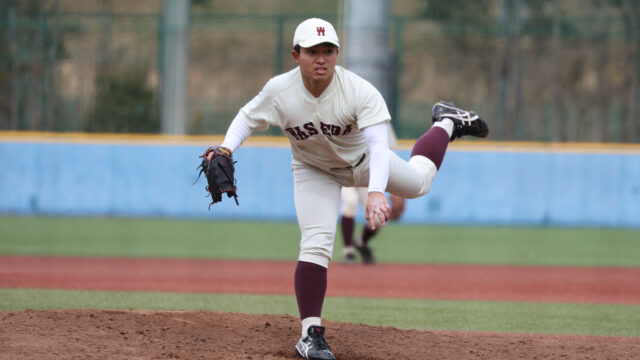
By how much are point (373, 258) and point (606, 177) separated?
20.8ft

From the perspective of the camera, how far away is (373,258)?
1010 centimetres

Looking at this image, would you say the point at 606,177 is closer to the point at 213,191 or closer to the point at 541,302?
the point at 541,302

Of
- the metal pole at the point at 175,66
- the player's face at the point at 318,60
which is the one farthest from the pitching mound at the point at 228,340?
the metal pole at the point at 175,66

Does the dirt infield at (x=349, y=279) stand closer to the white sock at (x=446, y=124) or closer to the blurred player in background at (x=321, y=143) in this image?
the white sock at (x=446, y=124)

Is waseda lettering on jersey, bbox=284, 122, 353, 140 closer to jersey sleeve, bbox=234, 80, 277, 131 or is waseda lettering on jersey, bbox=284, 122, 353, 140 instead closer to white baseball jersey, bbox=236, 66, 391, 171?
white baseball jersey, bbox=236, 66, 391, 171

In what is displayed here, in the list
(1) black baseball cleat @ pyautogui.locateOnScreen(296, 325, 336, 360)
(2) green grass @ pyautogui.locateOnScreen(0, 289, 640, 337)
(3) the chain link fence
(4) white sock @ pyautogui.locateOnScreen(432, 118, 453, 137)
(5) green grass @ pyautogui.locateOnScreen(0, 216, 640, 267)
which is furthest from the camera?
(3) the chain link fence

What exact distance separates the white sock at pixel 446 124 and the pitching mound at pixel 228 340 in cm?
128

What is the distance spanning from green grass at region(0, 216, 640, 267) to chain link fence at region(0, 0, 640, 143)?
2.31 m

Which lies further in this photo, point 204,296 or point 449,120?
point 204,296

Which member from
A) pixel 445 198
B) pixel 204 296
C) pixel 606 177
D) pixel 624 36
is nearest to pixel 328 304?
pixel 204 296

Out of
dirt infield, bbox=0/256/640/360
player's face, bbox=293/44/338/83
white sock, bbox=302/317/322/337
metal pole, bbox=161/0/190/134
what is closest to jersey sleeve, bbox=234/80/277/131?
player's face, bbox=293/44/338/83

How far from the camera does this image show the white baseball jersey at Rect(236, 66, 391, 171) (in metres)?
4.75

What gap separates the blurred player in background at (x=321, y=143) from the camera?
4.66 m

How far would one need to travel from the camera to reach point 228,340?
514 centimetres
